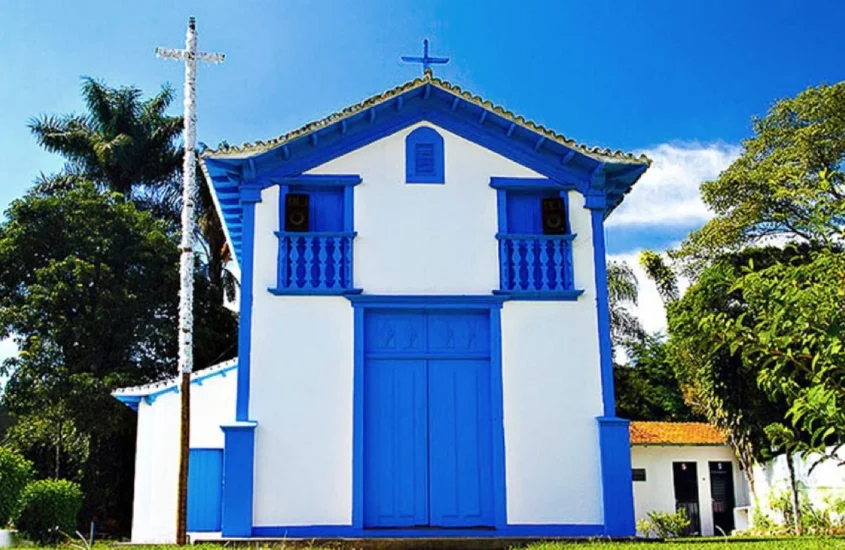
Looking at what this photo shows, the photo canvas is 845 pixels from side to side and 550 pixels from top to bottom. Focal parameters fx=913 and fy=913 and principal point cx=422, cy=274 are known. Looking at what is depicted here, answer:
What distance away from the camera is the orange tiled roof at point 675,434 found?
28594mm

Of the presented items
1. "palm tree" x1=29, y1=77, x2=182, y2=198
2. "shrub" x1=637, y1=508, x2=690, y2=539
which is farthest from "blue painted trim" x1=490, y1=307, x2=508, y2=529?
"palm tree" x1=29, y1=77, x2=182, y2=198

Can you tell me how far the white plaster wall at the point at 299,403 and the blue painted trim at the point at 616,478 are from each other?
3.51 metres

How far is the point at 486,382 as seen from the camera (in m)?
13.0

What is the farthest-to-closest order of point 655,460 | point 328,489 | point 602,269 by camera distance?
point 655,460 → point 602,269 → point 328,489

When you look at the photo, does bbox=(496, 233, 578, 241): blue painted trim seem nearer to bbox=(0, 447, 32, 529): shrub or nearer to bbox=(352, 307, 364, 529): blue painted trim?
bbox=(352, 307, 364, 529): blue painted trim

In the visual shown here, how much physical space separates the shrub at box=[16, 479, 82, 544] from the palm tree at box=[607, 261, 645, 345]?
21912 mm

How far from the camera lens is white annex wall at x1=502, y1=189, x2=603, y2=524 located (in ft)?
41.4

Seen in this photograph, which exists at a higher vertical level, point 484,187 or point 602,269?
point 484,187

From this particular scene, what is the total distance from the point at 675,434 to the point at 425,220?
18.9m

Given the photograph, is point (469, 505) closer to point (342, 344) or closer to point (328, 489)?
point (328, 489)

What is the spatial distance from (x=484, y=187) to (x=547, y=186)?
96cm

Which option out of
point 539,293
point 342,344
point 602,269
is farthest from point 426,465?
point 602,269

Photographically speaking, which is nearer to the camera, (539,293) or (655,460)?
(539,293)

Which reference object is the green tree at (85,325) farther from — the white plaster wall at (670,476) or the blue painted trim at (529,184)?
the blue painted trim at (529,184)
